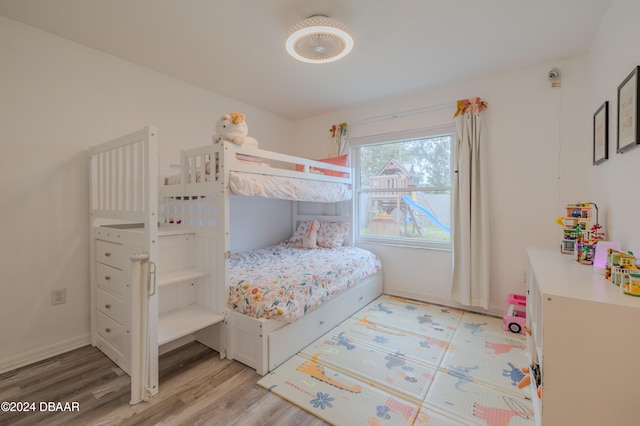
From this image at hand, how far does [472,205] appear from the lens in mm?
2836

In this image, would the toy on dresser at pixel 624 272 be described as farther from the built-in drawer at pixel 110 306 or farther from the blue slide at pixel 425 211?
the built-in drawer at pixel 110 306

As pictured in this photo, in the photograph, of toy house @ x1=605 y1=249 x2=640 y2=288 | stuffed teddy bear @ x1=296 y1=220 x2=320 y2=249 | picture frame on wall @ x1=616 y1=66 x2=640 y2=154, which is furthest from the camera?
stuffed teddy bear @ x1=296 y1=220 x2=320 y2=249

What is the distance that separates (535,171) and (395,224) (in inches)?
59.1

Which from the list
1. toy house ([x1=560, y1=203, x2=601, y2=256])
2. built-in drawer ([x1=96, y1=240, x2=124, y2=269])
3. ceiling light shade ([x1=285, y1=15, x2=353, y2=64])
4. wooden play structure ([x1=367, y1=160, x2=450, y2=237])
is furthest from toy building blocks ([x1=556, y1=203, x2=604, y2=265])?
built-in drawer ([x1=96, y1=240, x2=124, y2=269])

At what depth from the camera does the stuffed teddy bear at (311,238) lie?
3539mm

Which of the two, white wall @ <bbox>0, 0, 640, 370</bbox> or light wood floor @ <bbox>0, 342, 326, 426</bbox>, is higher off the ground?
white wall @ <bbox>0, 0, 640, 370</bbox>

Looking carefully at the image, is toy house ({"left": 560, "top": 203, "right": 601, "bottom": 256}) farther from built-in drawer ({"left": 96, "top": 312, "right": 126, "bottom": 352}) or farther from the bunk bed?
built-in drawer ({"left": 96, "top": 312, "right": 126, "bottom": 352})

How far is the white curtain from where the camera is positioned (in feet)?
9.18

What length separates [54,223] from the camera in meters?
2.13

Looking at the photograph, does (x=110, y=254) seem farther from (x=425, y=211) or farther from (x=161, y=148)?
(x=425, y=211)

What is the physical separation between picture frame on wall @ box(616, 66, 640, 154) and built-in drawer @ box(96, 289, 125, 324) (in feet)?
10.1

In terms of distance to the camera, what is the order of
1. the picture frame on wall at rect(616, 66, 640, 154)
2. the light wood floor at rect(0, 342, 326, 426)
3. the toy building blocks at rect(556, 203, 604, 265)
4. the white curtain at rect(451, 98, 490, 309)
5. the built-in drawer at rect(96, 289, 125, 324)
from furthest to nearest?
1. the white curtain at rect(451, 98, 490, 309)
2. the built-in drawer at rect(96, 289, 125, 324)
3. the toy building blocks at rect(556, 203, 604, 265)
4. the light wood floor at rect(0, 342, 326, 426)
5. the picture frame on wall at rect(616, 66, 640, 154)

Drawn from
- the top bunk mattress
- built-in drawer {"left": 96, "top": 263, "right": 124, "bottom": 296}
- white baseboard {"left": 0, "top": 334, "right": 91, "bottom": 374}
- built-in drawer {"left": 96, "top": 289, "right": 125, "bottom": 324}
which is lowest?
white baseboard {"left": 0, "top": 334, "right": 91, "bottom": 374}

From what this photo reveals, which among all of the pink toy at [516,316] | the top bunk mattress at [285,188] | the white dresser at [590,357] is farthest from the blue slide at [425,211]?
the white dresser at [590,357]
